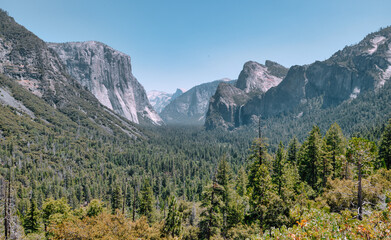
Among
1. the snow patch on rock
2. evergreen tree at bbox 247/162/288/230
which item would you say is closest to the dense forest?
evergreen tree at bbox 247/162/288/230

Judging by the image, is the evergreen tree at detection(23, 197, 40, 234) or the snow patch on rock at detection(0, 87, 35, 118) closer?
the evergreen tree at detection(23, 197, 40, 234)

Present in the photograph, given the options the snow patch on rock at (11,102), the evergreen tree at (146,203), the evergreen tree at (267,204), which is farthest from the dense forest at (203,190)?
the snow patch on rock at (11,102)

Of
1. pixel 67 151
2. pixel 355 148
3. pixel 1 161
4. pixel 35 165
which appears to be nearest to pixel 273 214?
pixel 355 148

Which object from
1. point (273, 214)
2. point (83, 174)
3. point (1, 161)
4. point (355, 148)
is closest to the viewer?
point (355, 148)

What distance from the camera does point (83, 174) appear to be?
383ft

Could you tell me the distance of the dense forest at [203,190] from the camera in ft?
51.3

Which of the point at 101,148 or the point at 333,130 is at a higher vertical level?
the point at 333,130

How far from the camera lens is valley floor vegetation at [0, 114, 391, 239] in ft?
49.0

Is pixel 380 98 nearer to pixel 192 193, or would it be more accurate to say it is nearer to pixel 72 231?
pixel 192 193

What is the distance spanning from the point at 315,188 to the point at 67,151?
513 ft

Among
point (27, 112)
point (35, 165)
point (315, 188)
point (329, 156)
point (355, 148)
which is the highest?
point (27, 112)

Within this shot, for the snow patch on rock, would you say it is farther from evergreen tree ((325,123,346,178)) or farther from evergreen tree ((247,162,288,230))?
evergreen tree ((325,123,346,178))

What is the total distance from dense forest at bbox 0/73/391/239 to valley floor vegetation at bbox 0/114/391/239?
13 cm

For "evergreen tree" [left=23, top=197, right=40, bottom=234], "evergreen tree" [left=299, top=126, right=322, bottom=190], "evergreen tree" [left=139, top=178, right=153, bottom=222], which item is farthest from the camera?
"evergreen tree" [left=23, top=197, right=40, bottom=234]
